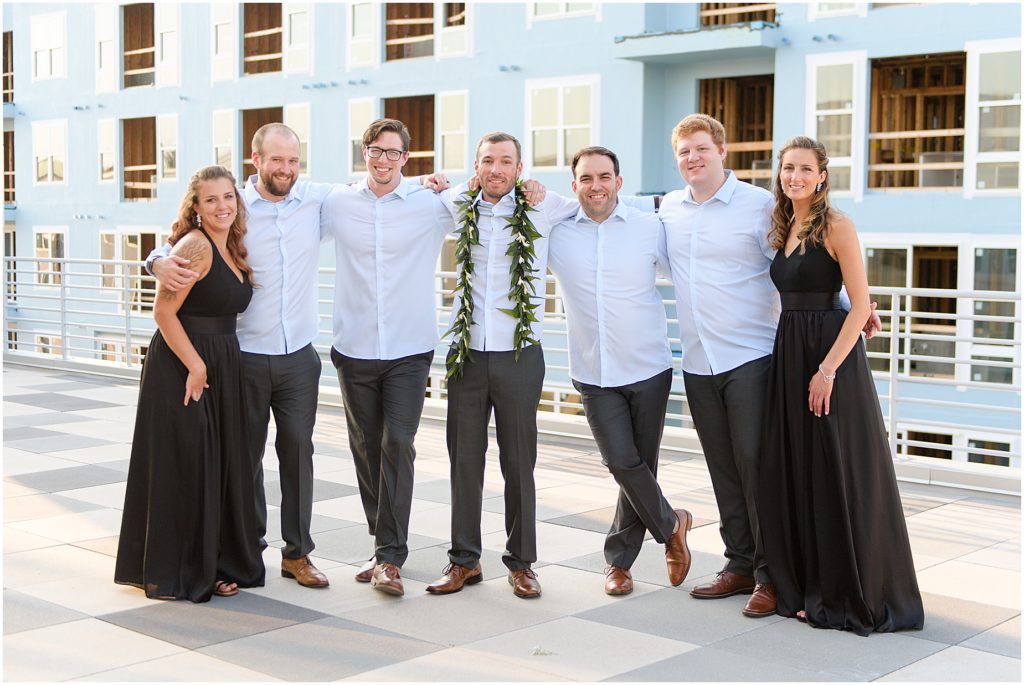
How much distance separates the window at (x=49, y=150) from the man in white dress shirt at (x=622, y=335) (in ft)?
95.0

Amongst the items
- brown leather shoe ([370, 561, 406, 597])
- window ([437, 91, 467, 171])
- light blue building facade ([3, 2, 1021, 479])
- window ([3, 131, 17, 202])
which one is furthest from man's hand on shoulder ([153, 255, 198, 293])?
window ([3, 131, 17, 202])

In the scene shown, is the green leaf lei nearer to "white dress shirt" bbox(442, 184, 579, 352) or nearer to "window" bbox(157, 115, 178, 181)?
"white dress shirt" bbox(442, 184, 579, 352)

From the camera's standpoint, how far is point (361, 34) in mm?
24875

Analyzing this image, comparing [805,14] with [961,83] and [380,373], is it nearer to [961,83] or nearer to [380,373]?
[961,83]

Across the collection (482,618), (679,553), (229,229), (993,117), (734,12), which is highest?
(734,12)

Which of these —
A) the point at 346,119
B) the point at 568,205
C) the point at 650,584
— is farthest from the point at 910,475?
the point at 346,119

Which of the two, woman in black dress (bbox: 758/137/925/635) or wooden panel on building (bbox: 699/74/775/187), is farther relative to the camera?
wooden panel on building (bbox: 699/74/775/187)

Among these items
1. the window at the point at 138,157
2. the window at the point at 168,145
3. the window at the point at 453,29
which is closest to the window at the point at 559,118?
the window at the point at 453,29

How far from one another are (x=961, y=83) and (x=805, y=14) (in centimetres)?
270

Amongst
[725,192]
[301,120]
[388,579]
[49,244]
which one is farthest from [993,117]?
[49,244]

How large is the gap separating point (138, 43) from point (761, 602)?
92.7 feet

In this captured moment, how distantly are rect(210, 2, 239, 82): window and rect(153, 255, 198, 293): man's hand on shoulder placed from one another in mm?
23406

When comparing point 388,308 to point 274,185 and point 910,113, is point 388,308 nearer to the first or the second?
point 274,185

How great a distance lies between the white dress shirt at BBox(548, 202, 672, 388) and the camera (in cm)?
522
